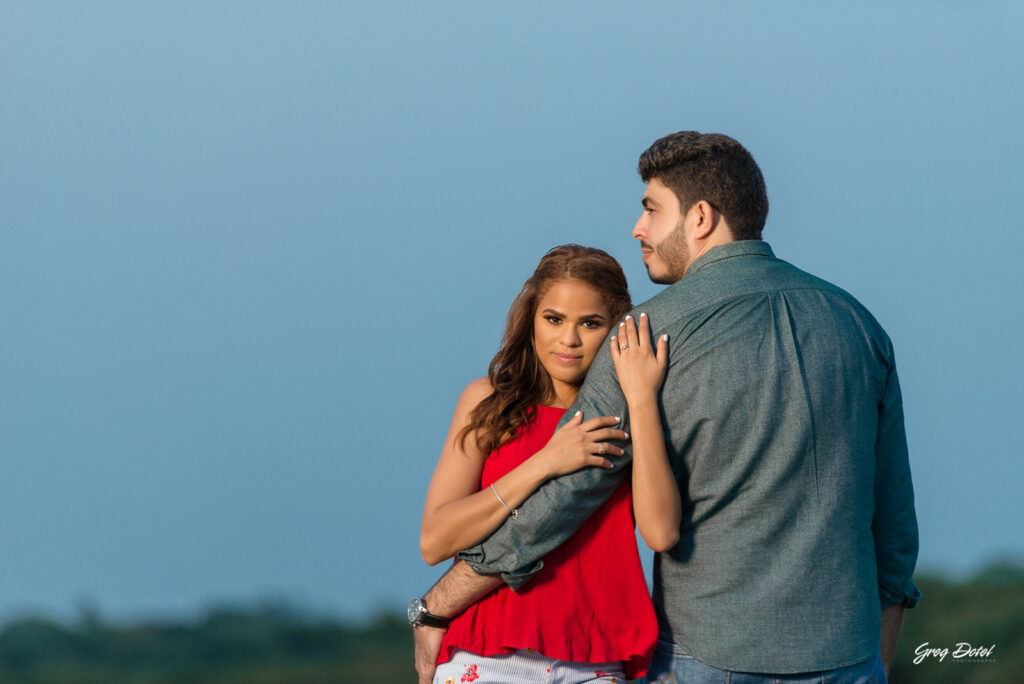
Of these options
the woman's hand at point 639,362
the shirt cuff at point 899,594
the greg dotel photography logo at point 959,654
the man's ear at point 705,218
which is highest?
the man's ear at point 705,218

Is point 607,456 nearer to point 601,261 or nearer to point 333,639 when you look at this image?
point 601,261

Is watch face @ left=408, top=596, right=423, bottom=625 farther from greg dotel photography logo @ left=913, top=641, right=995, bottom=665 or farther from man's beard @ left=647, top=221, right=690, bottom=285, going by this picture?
greg dotel photography logo @ left=913, top=641, right=995, bottom=665

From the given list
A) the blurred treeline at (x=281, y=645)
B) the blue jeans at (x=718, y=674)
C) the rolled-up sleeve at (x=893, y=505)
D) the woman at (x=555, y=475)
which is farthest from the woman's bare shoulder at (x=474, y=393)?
the blurred treeline at (x=281, y=645)

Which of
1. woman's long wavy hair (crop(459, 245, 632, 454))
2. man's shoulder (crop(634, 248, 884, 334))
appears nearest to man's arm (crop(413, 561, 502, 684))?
woman's long wavy hair (crop(459, 245, 632, 454))

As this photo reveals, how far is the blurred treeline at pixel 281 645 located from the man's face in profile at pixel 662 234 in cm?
744

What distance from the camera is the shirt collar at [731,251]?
2.05 metres

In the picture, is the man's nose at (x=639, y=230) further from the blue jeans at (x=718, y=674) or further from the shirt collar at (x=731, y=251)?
the blue jeans at (x=718, y=674)

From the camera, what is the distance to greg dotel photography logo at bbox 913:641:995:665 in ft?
23.9

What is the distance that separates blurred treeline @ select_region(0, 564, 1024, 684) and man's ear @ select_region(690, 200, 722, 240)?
24.6 ft

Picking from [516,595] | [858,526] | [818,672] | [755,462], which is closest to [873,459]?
[858,526]

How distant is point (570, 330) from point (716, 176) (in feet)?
1.57

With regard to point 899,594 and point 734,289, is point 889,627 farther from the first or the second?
point 734,289

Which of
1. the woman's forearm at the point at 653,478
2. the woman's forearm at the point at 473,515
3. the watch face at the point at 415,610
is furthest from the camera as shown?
the watch face at the point at 415,610

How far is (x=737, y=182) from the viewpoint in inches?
81.9
